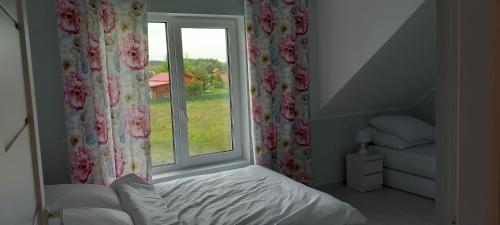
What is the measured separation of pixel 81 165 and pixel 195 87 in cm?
119

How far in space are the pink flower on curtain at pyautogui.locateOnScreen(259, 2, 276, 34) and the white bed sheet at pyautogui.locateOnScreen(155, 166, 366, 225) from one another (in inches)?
53.5

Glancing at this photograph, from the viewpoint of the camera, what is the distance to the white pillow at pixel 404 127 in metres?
4.04

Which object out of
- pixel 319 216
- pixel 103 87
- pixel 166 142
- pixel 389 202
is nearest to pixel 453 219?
pixel 319 216

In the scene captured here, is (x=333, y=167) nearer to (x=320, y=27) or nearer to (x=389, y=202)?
(x=389, y=202)

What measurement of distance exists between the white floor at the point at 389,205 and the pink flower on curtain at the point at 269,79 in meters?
1.33

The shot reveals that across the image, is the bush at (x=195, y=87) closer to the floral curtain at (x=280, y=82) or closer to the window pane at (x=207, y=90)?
the window pane at (x=207, y=90)

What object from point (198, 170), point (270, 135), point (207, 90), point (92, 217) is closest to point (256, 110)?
point (270, 135)

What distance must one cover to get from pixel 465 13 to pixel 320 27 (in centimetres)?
328

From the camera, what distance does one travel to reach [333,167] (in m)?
4.25

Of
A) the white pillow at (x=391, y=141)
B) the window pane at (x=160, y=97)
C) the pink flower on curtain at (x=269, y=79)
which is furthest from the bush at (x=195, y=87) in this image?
the white pillow at (x=391, y=141)

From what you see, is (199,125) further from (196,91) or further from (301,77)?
(301,77)

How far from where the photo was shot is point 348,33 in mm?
3537

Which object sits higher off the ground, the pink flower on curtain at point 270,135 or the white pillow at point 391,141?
the pink flower on curtain at point 270,135

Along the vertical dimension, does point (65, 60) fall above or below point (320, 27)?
below
